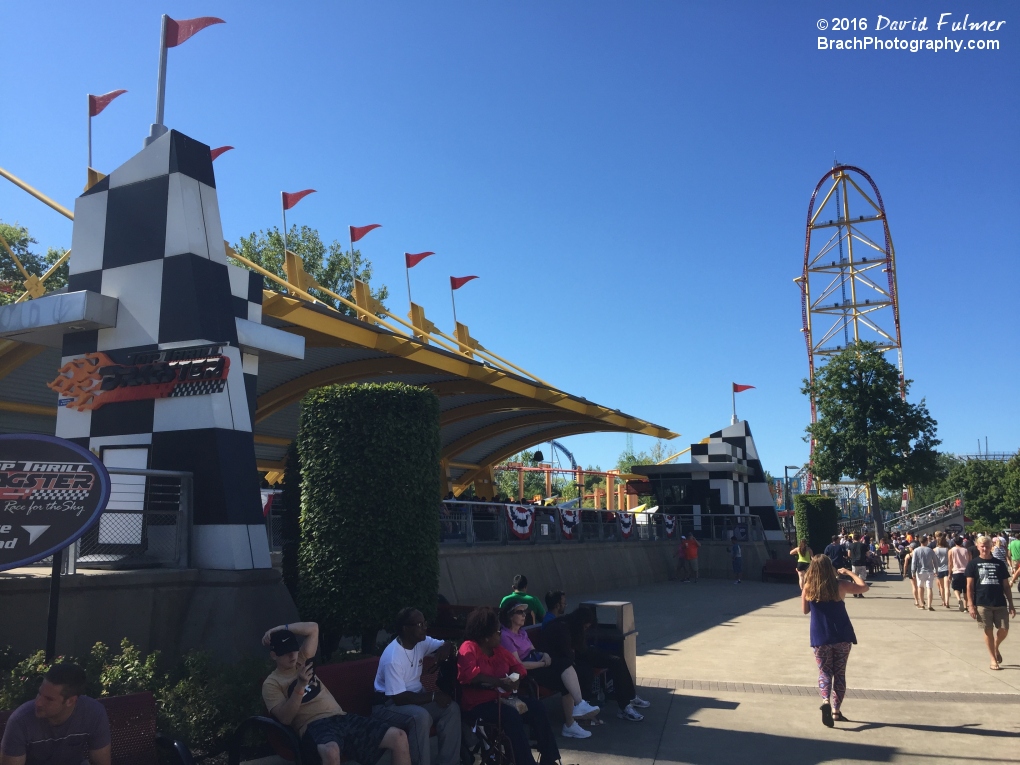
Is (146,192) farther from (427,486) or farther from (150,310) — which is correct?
(427,486)

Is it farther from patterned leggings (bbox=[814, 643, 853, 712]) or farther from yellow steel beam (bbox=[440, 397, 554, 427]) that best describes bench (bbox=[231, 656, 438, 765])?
yellow steel beam (bbox=[440, 397, 554, 427])

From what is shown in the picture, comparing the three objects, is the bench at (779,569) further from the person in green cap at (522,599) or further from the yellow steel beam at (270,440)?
the person in green cap at (522,599)

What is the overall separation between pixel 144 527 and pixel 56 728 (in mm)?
4417

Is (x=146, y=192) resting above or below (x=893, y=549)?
above

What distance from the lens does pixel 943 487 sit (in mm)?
80812

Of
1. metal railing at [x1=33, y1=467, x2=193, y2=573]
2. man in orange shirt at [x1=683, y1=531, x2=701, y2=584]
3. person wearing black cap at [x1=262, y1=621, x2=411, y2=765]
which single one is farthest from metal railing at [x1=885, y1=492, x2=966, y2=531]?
person wearing black cap at [x1=262, y1=621, x2=411, y2=765]

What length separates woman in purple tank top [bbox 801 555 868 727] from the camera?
7004 mm

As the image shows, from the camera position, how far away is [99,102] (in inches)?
504

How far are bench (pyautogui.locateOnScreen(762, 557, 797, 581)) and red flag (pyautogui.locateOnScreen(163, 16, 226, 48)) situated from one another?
901 inches

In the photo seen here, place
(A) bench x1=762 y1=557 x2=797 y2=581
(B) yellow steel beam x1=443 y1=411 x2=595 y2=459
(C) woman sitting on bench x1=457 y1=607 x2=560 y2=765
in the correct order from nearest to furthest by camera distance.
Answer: (C) woman sitting on bench x1=457 y1=607 x2=560 y2=765 → (A) bench x1=762 y1=557 x2=797 y2=581 → (B) yellow steel beam x1=443 y1=411 x2=595 y2=459

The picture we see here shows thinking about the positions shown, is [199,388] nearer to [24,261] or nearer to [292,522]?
[292,522]

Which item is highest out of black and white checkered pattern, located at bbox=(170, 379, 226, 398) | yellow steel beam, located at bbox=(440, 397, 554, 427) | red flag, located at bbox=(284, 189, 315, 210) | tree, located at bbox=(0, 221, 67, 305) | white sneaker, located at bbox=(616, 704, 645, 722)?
tree, located at bbox=(0, 221, 67, 305)

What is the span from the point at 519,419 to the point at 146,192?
1903 centimetres

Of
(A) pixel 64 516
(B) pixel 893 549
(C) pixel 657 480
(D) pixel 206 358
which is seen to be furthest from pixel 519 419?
(B) pixel 893 549
